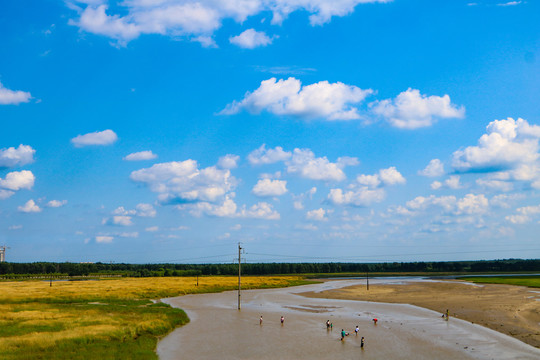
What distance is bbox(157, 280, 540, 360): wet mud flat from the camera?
4109 centimetres

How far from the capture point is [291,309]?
7712 cm

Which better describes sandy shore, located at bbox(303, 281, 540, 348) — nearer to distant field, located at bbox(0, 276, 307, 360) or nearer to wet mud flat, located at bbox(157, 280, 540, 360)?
wet mud flat, located at bbox(157, 280, 540, 360)

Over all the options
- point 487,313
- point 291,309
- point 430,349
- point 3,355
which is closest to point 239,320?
point 291,309

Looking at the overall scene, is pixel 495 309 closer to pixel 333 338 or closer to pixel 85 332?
pixel 333 338

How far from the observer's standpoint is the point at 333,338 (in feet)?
160

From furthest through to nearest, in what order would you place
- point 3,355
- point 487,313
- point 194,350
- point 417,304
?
1. point 417,304
2. point 487,313
3. point 194,350
4. point 3,355

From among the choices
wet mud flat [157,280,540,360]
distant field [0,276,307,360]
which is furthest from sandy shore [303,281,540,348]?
distant field [0,276,307,360]

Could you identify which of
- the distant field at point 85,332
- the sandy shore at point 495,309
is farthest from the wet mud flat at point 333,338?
the sandy shore at point 495,309

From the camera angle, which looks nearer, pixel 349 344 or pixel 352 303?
pixel 349 344

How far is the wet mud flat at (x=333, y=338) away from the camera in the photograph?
41.1m

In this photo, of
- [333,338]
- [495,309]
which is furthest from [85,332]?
[495,309]

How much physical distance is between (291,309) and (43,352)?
158 ft

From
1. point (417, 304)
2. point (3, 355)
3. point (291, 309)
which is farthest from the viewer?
point (417, 304)

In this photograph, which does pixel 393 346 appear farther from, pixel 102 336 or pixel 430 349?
pixel 102 336
